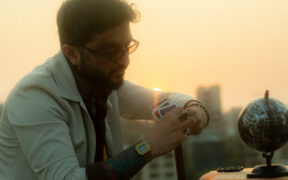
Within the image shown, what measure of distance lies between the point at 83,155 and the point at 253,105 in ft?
3.13

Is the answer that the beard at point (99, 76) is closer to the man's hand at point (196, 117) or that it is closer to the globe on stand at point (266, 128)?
the man's hand at point (196, 117)

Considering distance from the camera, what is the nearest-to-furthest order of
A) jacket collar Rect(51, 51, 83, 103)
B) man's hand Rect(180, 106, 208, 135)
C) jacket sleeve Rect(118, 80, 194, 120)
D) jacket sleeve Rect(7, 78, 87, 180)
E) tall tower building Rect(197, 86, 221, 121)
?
1. jacket sleeve Rect(7, 78, 87, 180)
2. man's hand Rect(180, 106, 208, 135)
3. jacket collar Rect(51, 51, 83, 103)
4. jacket sleeve Rect(118, 80, 194, 120)
5. tall tower building Rect(197, 86, 221, 121)

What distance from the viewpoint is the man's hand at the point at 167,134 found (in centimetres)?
254

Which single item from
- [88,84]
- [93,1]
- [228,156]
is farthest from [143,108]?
[228,156]

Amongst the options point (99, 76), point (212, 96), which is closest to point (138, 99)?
point (99, 76)

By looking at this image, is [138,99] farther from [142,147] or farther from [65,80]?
[142,147]

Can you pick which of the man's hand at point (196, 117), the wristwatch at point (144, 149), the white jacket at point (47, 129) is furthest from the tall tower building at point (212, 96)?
the wristwatch at point (144, 149)

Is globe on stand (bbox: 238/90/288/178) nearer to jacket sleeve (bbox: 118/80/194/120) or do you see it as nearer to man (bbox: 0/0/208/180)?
man (bbox: 0/0/208/180)

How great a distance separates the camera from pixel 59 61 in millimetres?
2973

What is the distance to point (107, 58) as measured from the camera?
113 inches

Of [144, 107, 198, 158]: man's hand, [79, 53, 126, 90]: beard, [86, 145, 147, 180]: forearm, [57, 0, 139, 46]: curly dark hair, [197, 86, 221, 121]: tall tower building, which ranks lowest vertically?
[197, 86, 221, 121]: tall tower building

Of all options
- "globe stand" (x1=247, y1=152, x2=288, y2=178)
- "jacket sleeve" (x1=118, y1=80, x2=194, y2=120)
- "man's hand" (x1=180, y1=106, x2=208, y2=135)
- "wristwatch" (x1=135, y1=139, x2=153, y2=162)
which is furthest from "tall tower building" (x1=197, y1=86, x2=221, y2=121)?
"wristwatch" (x1=135, y1=139, x2=153, y2=162)

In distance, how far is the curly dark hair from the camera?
2848 millimetres

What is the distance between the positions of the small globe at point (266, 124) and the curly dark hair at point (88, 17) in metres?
0.88
